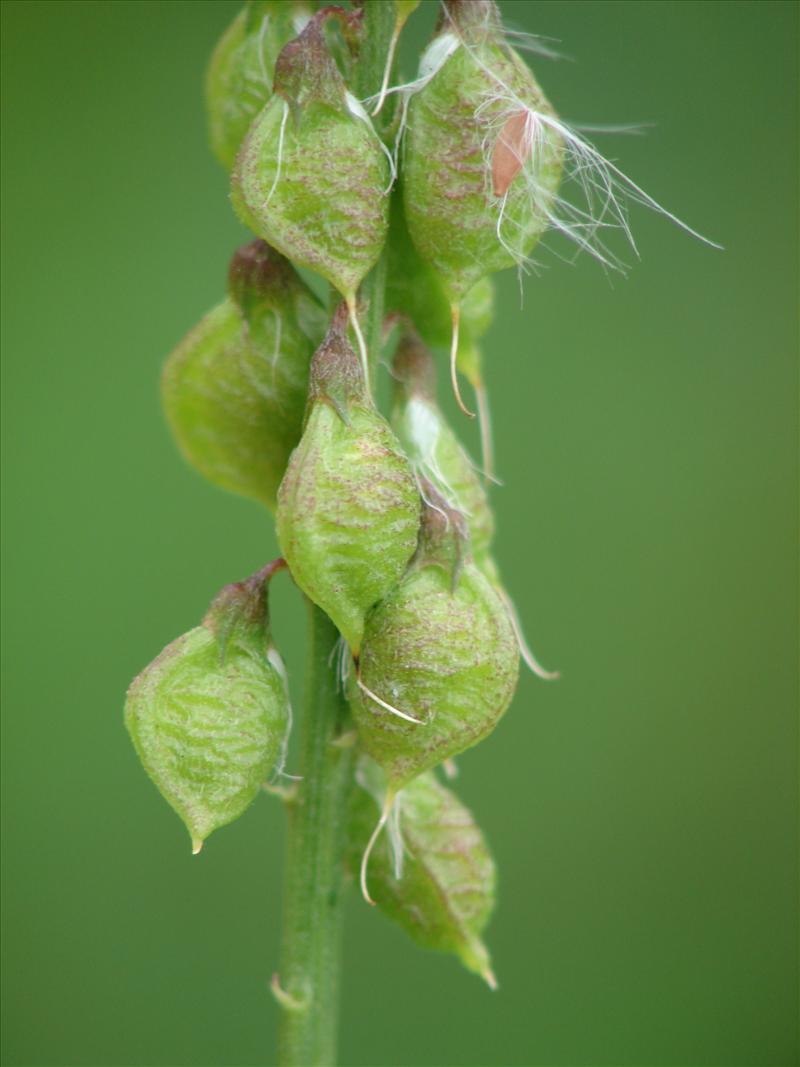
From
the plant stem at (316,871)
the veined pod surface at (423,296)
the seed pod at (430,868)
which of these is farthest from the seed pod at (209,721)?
the veined pod surface at (423,296)

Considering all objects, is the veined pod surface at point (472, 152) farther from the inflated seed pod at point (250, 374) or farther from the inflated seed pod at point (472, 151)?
the inflated seed pod at point (250, 374)

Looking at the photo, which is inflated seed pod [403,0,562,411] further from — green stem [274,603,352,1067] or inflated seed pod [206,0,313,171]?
green stem [274,603,352,1067]

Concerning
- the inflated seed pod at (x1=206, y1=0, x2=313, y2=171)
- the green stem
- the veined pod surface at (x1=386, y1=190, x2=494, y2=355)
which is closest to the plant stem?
the green stem

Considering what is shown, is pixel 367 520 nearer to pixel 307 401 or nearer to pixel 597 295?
pixel 307 401

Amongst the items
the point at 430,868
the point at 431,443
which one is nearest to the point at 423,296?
the point at 431,443

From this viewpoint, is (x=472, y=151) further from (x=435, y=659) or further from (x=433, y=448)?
(x=435, y=659)
